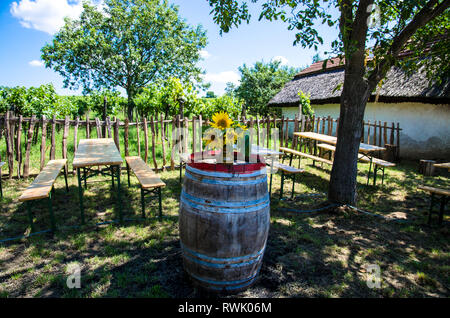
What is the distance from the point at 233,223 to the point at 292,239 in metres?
1.84

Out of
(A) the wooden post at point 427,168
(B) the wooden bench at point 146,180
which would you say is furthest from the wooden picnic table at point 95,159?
(A) the wooden post at point 427,168

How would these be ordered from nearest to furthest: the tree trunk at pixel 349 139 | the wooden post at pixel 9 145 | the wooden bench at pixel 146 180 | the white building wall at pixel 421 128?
the wooden bench at pixel 146 180 → the tree trunk at pixel 349 139 → the wooden post at pixel 9 145 → the white building wall at pixel 421 128

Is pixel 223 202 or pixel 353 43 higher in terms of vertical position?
pixel 353 43

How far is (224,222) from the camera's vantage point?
232cm

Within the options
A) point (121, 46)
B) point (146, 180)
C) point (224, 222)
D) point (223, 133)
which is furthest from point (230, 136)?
point (121, 46)

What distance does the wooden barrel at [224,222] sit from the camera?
2.33 m

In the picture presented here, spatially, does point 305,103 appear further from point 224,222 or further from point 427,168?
point 224,222

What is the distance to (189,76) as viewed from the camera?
25188 millimetres

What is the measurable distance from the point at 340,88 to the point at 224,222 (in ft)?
26.3

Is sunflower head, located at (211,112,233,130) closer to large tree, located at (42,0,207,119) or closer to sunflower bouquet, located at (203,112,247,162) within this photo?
sunflower bouquet, located at (203,112,247,162)

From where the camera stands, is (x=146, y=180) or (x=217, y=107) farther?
(x=217, y=107)

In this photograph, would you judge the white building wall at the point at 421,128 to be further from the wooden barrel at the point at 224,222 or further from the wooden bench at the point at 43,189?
the wooden bench at the point at 43,189

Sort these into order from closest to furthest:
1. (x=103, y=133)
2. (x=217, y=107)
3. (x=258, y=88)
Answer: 1. (x=103, y=133)
2. (x=217, y=107)
3. (x=258, y=88)

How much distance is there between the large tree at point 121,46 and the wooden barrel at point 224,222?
22.3 m
